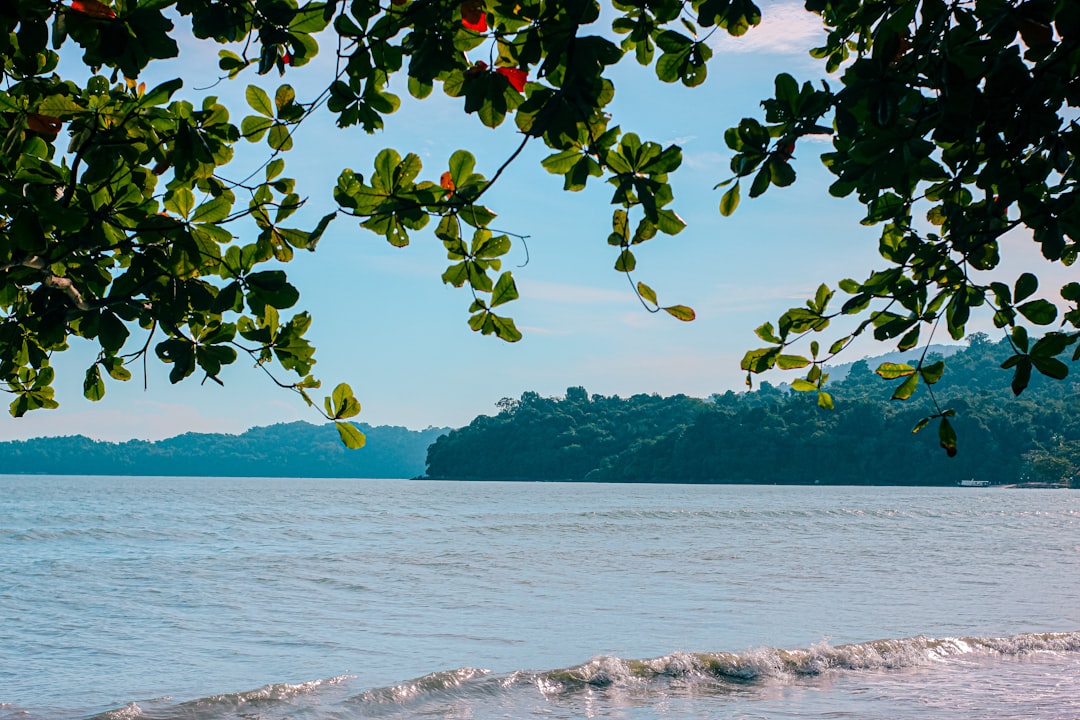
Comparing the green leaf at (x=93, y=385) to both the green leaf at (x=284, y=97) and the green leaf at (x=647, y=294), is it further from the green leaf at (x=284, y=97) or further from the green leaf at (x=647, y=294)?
the green leaf at (x=647, y=294)

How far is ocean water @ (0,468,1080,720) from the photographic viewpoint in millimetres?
11391

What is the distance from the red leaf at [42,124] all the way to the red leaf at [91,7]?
0.58m

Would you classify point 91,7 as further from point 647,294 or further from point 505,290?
point 647,294

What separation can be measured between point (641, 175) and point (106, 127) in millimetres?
1578

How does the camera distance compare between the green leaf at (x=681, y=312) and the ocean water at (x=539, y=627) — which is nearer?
the green leaf at (x=681, y=312)

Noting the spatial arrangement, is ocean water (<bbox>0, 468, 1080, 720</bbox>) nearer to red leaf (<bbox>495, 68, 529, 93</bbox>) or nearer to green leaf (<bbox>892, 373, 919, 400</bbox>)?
green leaf (<bbox>892, 373, 919, 400</bbox>)

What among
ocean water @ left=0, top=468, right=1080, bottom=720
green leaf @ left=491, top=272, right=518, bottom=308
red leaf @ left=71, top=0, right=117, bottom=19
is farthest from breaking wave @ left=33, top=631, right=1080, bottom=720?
red leaf @ left=71, top=0, right=117, bottom=19

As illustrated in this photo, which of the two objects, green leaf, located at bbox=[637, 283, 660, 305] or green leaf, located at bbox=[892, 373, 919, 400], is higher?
green leaf, located at bbox=[637, 283, 660, 305]

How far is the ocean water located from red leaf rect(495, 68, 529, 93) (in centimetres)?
954

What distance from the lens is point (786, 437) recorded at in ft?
341

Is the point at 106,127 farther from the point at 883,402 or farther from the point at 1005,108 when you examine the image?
the point at 883,402

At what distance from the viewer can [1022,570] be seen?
24.9 m

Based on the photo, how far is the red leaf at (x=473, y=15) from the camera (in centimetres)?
231

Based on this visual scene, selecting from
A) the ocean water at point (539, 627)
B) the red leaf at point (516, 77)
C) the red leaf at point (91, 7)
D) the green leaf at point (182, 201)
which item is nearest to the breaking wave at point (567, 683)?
the ocean water at point (539, 627)
